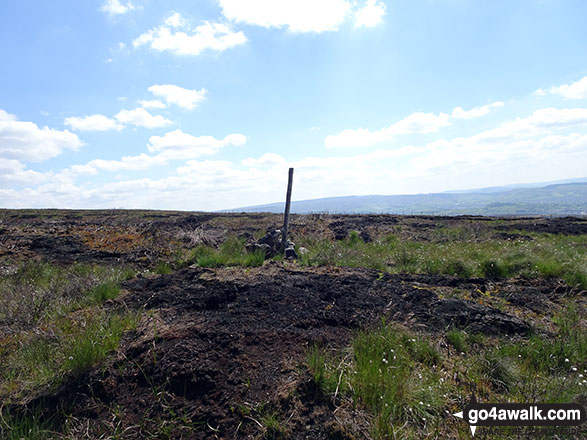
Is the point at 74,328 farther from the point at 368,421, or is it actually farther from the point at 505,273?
the point at 505,273

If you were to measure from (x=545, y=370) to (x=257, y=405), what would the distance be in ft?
10.4

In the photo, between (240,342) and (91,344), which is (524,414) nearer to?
(240,342)

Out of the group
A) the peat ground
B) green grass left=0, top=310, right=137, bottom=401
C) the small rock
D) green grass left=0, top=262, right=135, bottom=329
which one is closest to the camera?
the peat ground

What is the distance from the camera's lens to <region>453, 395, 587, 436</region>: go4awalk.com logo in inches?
99.7

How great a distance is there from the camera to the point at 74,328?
12.7ft

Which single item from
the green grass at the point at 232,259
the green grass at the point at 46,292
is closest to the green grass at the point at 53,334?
the green grass at the point at 46,292

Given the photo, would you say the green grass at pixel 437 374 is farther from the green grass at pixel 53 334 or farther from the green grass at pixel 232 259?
the green grass at pixel 232 259

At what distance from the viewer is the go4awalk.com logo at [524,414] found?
2533 mm

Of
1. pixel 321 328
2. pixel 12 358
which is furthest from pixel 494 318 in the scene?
pixel 12 358

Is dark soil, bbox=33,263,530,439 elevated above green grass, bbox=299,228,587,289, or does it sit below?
below

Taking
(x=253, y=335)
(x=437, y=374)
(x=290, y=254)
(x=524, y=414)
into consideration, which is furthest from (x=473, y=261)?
(x=253, y=335)

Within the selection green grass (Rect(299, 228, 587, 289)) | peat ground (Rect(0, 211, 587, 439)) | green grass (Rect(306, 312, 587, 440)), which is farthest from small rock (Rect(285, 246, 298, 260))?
green grass (Rect(306, 312, 587, 440))

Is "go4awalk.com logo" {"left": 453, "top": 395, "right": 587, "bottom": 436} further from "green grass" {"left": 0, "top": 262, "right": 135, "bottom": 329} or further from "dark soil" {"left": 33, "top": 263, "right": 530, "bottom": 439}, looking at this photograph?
"green grass" {"left": 0, "top": 262, "right": 135, "bottom": 329}

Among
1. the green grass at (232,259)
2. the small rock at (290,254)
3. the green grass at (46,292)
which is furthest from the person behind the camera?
the small rock at (290,254)
